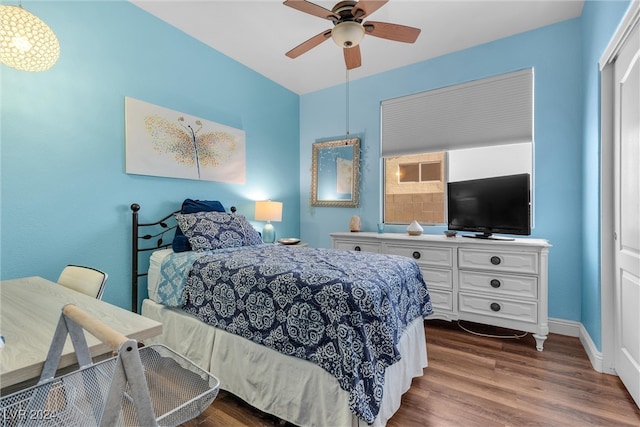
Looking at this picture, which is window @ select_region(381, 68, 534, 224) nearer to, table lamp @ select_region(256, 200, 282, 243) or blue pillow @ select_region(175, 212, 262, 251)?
table lamp @ select_region(256, 200, 282, 243)

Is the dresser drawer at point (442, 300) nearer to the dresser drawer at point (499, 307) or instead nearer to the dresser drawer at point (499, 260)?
the dresser drawer at point (499, 307)

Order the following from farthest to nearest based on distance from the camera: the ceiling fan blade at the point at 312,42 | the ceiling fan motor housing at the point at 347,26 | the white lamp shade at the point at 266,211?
the white lamp shade at the point at 266,211 → the ceiling fan blade at the point at 312,42 → the ceiling fan motor housing at the point at 347,26

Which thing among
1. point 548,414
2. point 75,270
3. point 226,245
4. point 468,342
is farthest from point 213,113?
point 548,414

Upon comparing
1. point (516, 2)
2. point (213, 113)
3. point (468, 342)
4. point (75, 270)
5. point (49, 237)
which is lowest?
point (468, 342)

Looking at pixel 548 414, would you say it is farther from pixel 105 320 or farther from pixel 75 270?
pixel 75 270

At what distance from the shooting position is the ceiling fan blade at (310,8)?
1.95m

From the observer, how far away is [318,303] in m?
1.46

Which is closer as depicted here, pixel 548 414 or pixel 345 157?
pixel 548 414

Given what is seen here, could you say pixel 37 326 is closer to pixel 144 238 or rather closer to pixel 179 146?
pixel 144 238

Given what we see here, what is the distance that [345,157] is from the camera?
3.96 metres

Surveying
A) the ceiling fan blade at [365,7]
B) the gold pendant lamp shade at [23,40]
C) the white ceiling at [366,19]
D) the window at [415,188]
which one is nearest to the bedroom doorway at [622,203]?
the white ceiling at [366,19]

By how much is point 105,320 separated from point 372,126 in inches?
136

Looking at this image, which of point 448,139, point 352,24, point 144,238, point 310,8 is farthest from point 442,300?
point 144,238

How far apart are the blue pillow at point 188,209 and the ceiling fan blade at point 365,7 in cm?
202
